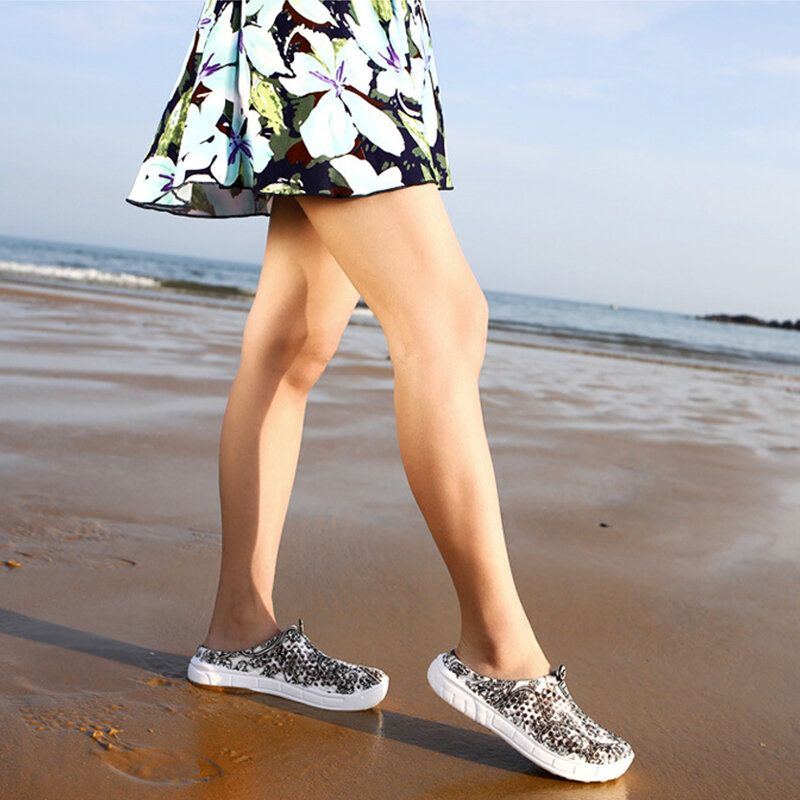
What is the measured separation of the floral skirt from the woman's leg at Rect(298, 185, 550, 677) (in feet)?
0.20

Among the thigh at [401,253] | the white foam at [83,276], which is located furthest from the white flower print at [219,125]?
the white foam at [83,276]

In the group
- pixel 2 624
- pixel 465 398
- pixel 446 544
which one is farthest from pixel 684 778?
pixel 2 624

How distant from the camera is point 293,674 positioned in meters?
1.68

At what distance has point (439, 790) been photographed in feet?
4.63

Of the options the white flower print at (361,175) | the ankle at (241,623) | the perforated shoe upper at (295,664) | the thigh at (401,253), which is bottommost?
the perforated shoe upper at (295,664)

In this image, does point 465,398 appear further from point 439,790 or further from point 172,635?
point 172,635

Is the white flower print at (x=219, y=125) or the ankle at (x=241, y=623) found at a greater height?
the white flower print at (x=219, y=125)

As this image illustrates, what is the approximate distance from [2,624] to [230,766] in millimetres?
691

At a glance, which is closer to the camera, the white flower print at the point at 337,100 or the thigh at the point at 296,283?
the white flower print at the point at 337,100

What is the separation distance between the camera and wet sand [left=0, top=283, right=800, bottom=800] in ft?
4.79

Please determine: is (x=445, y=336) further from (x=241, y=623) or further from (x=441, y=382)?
(x=241, y=623)

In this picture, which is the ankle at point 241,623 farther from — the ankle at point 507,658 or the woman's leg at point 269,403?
the ankle at point 507,658

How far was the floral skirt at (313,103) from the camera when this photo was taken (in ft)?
4.56

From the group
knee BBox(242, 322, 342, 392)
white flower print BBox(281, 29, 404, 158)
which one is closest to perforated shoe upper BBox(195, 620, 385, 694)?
knee BBox(242, 322, 342, 392)
